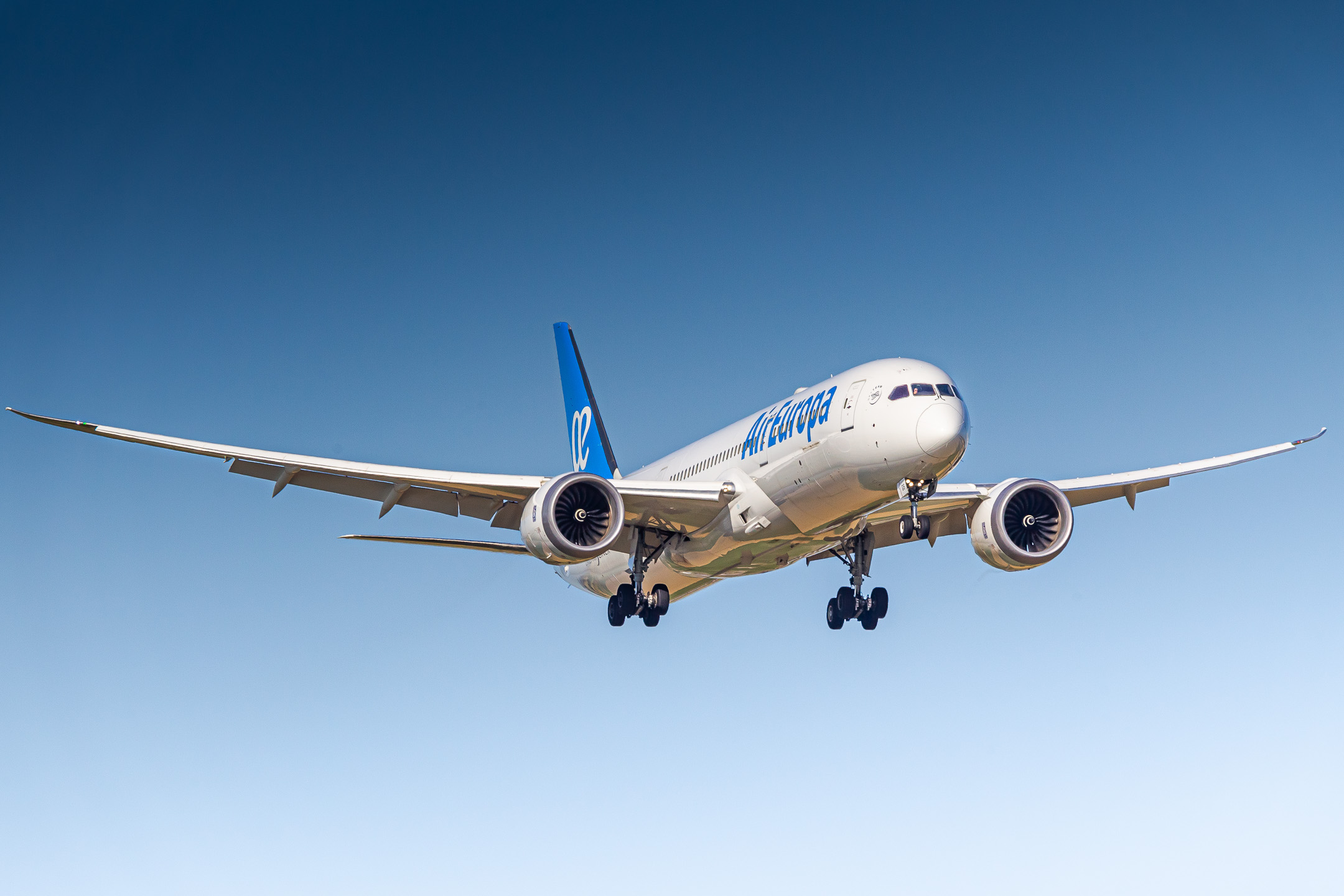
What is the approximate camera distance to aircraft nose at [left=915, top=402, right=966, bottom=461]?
25500mm

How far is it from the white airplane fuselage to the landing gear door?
0.07ft

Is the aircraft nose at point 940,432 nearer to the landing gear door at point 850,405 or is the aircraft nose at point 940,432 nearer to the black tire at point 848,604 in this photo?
the landing gear door at point 850,405

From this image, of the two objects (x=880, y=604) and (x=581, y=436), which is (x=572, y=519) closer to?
(x=880, y=604)

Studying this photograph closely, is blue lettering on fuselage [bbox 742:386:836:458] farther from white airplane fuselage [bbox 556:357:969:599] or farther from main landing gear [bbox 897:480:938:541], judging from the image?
main landing gear [bbox 897:480:938:541]

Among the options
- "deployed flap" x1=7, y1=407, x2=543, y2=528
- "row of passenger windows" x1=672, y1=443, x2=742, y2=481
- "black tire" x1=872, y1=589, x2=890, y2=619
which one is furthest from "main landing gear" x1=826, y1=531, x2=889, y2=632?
"deployed flap" x1=7, y1=407, x2=543, y2=528

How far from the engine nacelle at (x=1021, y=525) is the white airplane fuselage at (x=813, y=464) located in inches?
116

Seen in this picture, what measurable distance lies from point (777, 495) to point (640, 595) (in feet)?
16.9

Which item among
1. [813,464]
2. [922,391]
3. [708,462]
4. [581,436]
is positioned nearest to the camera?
[922,391]

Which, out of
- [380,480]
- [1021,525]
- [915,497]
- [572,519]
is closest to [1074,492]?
[1021,525]

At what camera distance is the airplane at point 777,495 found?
2644 centimetres

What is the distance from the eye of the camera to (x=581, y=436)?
44.5 m

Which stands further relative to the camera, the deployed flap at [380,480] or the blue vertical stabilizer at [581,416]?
the blue vertical stabilizer at [581,416]

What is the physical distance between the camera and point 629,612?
31875mm

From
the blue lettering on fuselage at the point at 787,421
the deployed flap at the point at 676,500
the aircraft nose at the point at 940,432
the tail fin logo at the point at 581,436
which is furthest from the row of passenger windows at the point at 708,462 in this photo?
the tail fin logo at the point at 581,436
